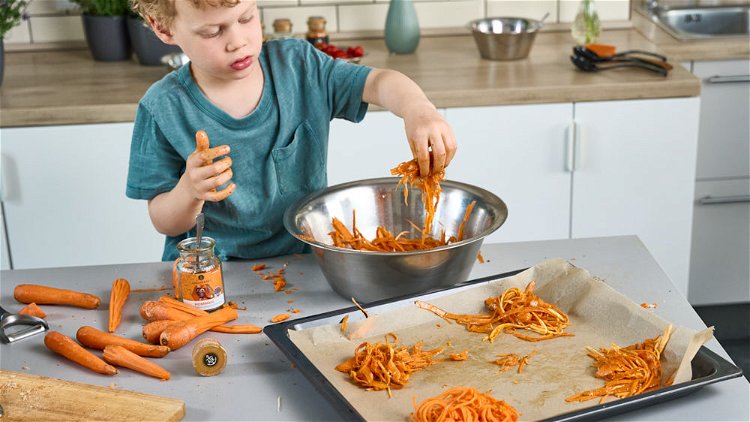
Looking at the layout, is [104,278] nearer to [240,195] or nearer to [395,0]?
[240,195]

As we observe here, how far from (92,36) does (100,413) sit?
202cm

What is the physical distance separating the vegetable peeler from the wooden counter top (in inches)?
47.3

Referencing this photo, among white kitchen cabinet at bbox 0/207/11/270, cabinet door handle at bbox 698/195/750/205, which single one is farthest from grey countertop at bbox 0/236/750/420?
cabinet door handle at bbox 698/195/750/205

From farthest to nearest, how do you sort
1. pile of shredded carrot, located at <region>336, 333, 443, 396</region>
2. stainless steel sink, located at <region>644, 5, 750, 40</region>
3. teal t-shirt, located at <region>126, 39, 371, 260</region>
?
stainless steel sink, located at <region>644, 5, 750, 40</region> → teal t-shirt, located at <region>126, 39, 371, 260</region> → pile of shredded carrot, located at <region>336, 333, 443, 396</region>

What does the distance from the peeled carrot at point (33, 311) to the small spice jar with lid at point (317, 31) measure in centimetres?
158

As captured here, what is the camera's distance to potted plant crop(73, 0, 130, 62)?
119 inches

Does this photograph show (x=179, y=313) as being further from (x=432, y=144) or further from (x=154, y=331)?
(x=432, y=144)

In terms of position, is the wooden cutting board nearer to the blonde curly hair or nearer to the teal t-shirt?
the teal t-shirt

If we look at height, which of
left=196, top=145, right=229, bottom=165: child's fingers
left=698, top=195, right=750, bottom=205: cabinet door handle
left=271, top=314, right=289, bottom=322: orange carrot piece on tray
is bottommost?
left=698, top=195, right=750, bottom=205: cabinet door handle

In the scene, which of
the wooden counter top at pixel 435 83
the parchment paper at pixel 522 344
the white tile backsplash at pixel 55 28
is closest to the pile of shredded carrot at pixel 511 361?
the parchment paper at pixel 522 344

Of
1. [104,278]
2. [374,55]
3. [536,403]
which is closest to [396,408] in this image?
[536,403]

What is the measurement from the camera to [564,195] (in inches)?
113

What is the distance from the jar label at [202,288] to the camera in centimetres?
156

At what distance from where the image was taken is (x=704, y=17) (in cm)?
335
